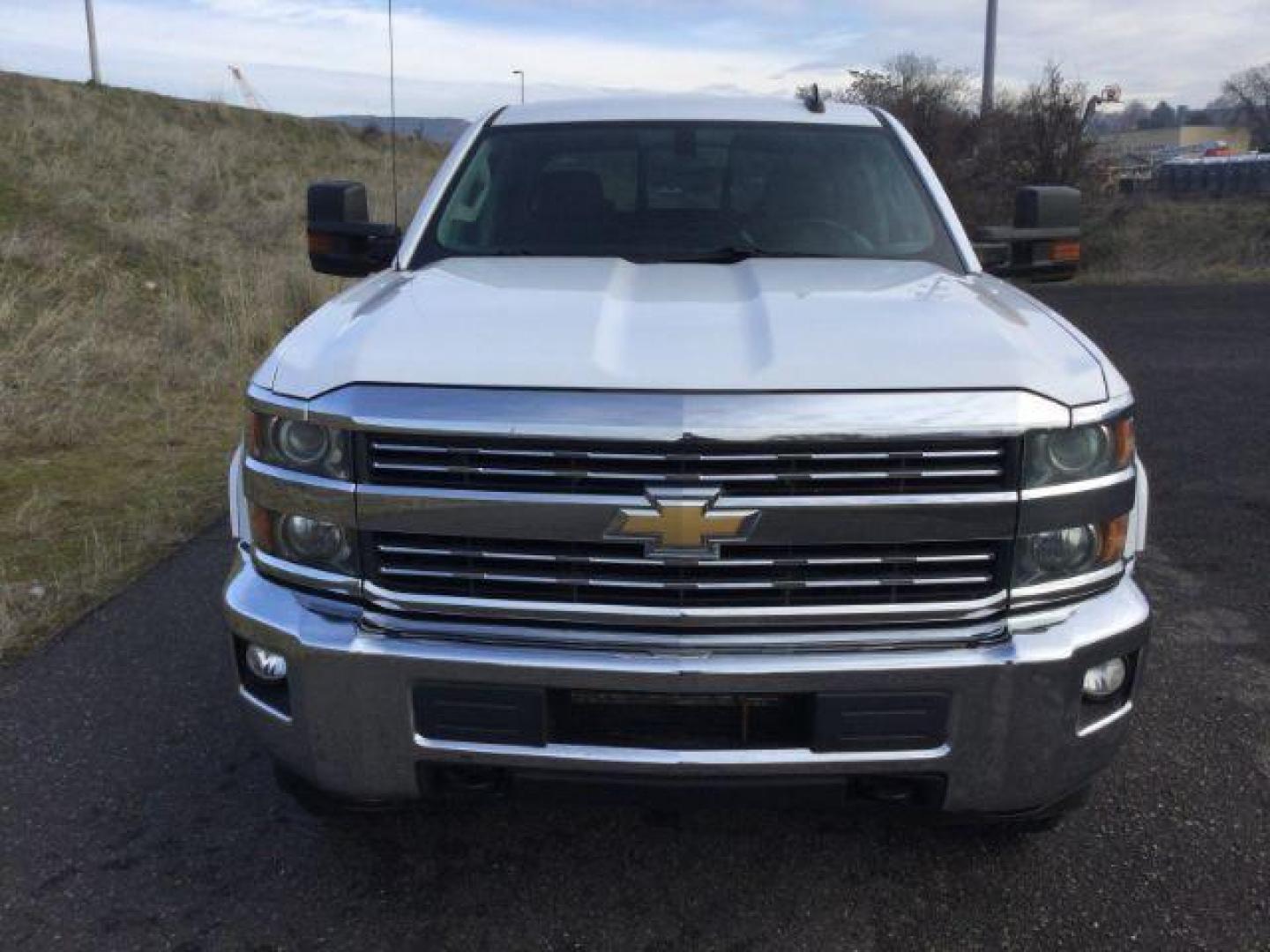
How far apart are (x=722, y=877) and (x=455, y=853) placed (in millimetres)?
655

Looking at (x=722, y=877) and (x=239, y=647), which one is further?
(x=722, y=877)

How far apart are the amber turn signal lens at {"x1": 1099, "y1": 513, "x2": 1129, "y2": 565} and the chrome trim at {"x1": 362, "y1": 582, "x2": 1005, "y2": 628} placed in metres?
0.26

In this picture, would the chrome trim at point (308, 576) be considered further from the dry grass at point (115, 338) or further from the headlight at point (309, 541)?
the dry grass at point (115, 338)

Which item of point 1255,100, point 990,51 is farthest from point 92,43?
point 1255,100

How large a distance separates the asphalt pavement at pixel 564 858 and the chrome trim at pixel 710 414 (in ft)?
2.55

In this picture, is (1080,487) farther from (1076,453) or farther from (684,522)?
(684,522)

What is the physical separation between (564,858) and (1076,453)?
153cm

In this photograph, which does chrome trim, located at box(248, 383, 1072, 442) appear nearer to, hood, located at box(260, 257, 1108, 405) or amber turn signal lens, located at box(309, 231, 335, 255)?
hood, located at box(260, 257, 1108, 405)

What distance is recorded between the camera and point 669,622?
2.27 meters

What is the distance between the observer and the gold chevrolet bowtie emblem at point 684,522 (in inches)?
86.3

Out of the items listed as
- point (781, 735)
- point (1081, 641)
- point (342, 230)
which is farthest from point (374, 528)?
point (342, 230)

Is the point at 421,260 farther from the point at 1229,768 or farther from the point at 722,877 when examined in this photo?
the point at 1229,768

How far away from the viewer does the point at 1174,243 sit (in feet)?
80.1

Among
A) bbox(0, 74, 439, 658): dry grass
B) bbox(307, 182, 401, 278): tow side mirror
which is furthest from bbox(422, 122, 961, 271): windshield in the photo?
bbox(0, 74, 439, 658): dry grass
